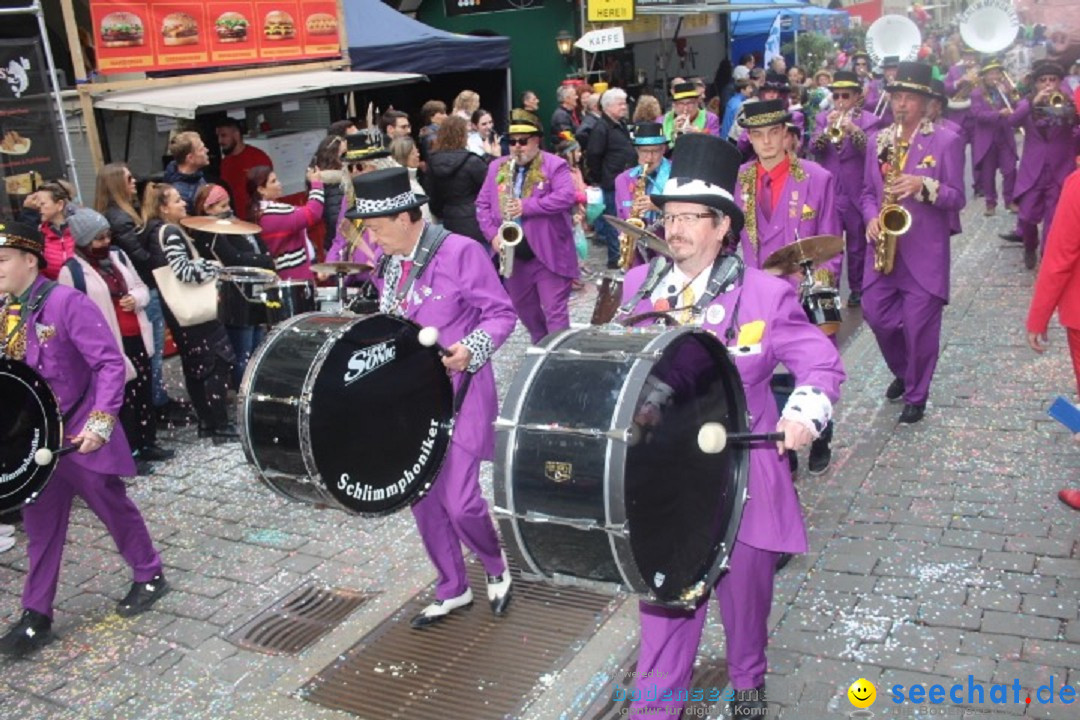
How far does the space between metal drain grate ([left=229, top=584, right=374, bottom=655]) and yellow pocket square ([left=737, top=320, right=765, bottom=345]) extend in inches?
106

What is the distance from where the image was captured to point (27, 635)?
17.2ft

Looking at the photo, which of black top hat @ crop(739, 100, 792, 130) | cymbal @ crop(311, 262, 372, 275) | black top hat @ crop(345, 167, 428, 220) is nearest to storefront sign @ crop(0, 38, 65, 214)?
cymbal @ crop(311, 262, 372, 275)

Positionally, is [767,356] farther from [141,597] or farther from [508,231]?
[508,231]

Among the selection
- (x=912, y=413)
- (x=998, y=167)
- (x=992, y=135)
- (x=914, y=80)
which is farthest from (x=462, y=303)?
(x=998, y=167)

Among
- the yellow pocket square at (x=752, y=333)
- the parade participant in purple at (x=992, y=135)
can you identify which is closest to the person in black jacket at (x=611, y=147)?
the parade participant in purple at (x=992, y=135)

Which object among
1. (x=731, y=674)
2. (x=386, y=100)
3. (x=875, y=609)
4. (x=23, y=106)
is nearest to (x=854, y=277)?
(x=875, y=609)

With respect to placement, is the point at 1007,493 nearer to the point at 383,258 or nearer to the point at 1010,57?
the point at 383,258

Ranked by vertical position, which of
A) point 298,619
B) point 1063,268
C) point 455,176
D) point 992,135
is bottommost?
point 298,619

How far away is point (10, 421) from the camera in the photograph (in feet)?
15.7

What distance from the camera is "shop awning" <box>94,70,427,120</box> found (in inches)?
374

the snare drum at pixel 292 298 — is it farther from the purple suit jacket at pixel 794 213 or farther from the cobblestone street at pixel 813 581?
the purple suit jacket at pixel 794 213

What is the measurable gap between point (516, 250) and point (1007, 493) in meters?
3.92

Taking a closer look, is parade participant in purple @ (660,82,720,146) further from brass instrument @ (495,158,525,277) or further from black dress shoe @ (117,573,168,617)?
black dress shoe @ (117,573,168,617)

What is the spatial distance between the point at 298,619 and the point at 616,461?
117 inches
